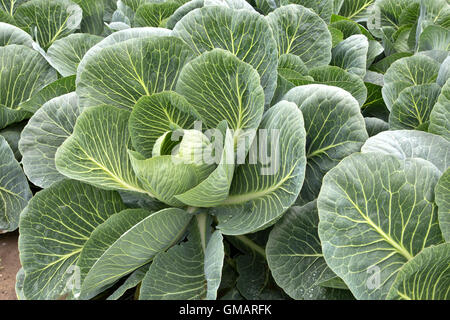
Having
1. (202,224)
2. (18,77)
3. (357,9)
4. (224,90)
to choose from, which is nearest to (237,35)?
(224,90)

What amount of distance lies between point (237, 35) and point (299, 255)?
0.57 m

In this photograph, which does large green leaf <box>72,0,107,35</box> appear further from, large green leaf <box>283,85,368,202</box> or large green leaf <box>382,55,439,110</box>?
large green leaf <box>382,55,439,110</box>

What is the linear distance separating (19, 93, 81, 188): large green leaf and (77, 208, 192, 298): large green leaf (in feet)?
1.00

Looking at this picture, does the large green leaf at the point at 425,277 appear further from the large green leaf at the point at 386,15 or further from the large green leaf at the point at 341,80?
the large green leaf at the point at 386,15

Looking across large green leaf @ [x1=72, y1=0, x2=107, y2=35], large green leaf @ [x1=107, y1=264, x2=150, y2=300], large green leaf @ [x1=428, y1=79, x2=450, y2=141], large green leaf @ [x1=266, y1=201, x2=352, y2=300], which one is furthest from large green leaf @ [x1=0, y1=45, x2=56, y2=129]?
large green leaf @ [x1=428, y1=79, x2=450, y2=141]

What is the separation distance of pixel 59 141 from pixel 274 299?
0.74 meters

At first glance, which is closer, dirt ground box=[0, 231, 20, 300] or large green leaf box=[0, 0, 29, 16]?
dirt ground box=[0, 231, 20, 300]

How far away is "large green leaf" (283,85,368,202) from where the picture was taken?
110cm

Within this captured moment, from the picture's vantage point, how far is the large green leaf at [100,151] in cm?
111

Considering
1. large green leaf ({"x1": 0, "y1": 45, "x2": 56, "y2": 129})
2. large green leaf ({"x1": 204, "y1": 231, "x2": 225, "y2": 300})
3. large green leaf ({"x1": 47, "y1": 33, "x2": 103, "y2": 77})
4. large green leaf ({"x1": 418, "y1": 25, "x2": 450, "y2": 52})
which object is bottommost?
large green leaf ({"x1": 204, "y1": 231, "x2": 225, "y2": 300})

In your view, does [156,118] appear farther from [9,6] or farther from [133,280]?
[9,6]

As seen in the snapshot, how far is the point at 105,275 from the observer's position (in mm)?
1068

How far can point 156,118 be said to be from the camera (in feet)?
3.74

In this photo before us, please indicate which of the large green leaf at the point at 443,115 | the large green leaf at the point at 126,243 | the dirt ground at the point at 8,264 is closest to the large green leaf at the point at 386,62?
the large green leaf at the point at 443,115
